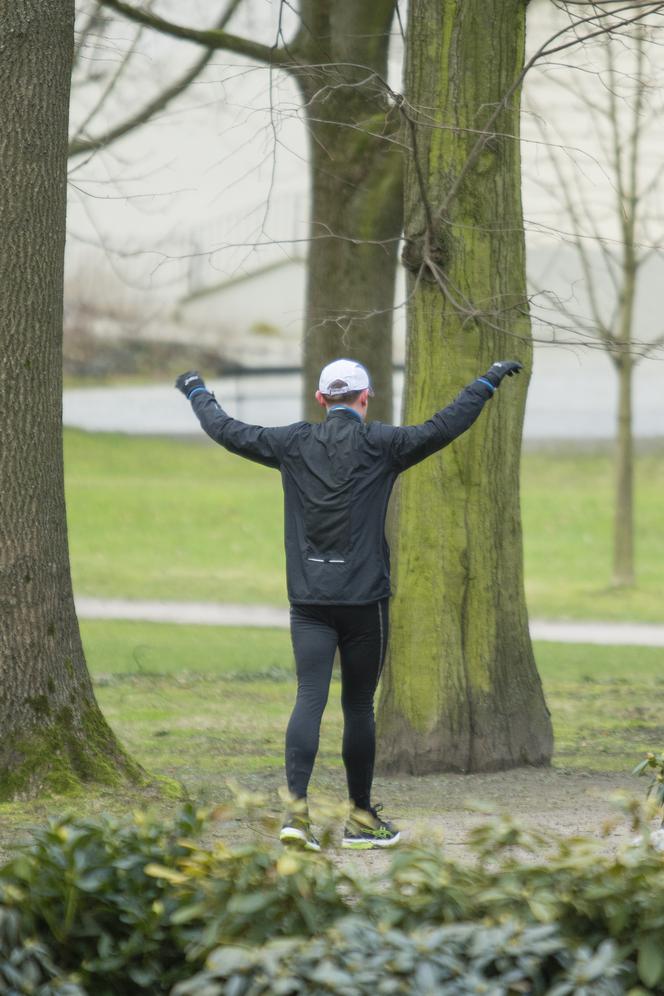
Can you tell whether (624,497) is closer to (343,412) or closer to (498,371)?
(498,371)

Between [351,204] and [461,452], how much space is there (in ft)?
18.3

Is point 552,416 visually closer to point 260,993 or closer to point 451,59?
point 451,59

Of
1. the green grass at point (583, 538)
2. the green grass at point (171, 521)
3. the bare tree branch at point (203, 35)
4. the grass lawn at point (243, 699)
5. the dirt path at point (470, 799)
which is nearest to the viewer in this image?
the dirt path at point (470, 799)

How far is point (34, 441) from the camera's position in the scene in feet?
21.1

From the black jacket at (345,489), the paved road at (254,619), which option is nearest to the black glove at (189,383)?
the black jacket at (345,489)

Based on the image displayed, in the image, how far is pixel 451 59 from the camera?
789cm

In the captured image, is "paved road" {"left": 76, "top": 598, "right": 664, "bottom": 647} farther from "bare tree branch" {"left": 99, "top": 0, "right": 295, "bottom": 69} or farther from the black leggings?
the black leggings

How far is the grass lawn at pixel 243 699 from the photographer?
896 cm

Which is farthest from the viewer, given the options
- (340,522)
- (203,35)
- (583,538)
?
(583,538)

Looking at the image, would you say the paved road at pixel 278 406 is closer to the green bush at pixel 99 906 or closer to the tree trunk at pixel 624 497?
the tree trunk at pixel 624 497

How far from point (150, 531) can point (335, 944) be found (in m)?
25.7

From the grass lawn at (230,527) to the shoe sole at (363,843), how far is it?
1426 centimetres

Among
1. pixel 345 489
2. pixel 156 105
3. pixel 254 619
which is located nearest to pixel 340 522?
pixel 345 489

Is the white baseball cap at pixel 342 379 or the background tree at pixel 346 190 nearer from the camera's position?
the white baseball cap at pixel 342 379
